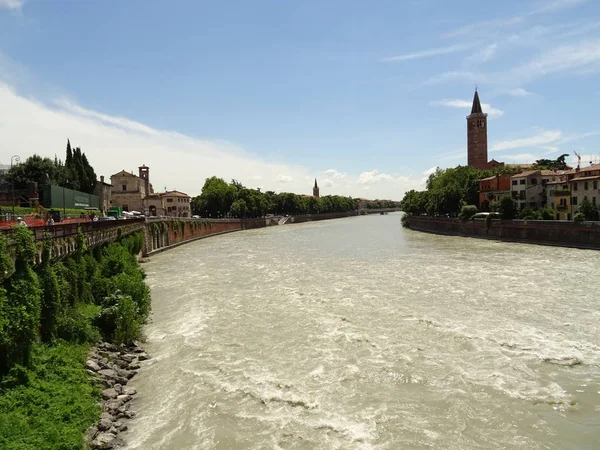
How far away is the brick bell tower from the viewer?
145750 mm

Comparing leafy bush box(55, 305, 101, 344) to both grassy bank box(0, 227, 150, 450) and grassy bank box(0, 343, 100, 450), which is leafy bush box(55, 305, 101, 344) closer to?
grassy bank box(0, 227, 150, 450)

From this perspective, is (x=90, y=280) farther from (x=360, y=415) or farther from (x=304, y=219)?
(x=304, y=219)

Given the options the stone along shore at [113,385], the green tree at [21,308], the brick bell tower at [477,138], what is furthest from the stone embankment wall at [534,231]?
the brick bell tower at [477,138]

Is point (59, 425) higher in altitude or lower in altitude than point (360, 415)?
higher

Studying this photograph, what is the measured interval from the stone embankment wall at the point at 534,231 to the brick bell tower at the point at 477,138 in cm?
8304

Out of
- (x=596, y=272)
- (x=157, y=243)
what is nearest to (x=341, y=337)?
(x=596, y=272)

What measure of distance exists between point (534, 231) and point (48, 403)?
169 ft

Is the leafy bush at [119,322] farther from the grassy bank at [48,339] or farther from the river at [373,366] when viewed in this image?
the river at [373,366]

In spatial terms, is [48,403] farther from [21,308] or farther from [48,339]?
[48,339]

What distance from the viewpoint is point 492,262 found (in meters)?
35.6

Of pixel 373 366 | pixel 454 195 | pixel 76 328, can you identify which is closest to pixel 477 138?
pixel 454 195

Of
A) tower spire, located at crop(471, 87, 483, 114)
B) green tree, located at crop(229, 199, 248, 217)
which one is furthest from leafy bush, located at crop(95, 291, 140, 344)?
tower spire, located at crop(471, 87, 483, 114)

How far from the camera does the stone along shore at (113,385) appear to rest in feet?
29.5

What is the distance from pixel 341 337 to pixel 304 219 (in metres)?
130
